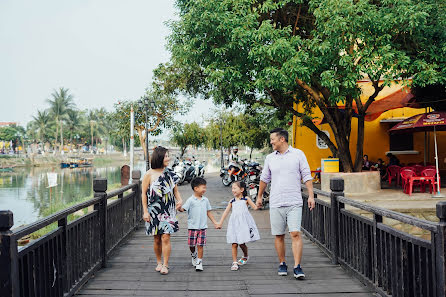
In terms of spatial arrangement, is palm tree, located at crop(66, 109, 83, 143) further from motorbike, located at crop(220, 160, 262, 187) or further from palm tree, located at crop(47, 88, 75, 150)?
motorbike, located at crop(220, 160, 262, 187)

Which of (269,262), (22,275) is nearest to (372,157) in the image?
(269,262)

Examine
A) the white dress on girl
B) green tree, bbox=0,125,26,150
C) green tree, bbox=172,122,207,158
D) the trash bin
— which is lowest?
the white dress on girl

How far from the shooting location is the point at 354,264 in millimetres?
4793

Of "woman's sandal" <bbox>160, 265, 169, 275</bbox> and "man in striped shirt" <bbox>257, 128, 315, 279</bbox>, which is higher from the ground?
"man in striped shirt" <bbox>257, 128, 315, 279</bbox>

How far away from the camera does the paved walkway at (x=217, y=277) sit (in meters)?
4.33

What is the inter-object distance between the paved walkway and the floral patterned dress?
585 mm

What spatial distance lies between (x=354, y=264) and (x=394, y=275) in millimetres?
1124

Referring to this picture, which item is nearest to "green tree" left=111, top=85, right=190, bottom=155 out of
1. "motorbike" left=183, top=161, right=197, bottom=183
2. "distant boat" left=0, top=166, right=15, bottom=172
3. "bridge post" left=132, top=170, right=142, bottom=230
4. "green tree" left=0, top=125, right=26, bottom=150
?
"motorbike" left=183, top=161, right=197, bottom=183

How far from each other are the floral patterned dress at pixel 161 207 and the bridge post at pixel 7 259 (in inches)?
89.0

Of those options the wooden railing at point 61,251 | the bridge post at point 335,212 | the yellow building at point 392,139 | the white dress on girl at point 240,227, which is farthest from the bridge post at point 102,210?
the yellow building at point 392,139

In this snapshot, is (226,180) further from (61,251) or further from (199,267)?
(61,251)

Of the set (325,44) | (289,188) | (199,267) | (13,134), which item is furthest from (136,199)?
(13,134)

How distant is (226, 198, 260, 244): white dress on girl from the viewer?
5238mm

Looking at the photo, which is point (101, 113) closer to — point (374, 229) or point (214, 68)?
point (214, 68)
